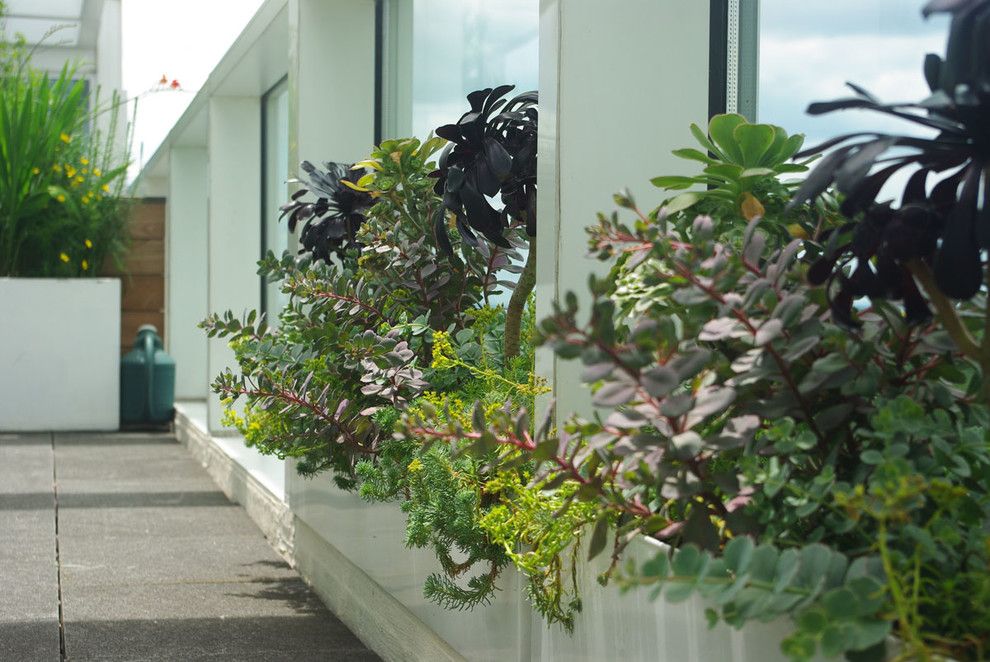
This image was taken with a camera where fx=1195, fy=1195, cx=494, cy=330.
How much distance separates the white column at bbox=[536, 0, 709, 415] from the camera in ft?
7.64

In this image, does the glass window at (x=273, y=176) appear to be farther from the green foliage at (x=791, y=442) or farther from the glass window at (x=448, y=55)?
the green foliage at (x=791, y=442)

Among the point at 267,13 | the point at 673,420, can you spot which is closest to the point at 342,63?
the point at 267,13

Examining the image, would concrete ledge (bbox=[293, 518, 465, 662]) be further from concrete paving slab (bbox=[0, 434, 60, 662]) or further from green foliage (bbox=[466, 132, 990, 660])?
green foliage (bbox=[466, 132, 990, 660])

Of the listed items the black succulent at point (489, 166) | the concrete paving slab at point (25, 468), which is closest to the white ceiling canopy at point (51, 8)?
the concrete paving slab at point (25, 468)

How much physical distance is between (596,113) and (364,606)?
1.88m

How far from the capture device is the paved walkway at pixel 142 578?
3.49 metres

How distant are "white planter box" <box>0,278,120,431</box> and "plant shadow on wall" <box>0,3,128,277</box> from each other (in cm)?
23

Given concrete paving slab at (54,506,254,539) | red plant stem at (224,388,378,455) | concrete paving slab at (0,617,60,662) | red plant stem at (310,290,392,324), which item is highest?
red plant stem at (310,290,392,324)

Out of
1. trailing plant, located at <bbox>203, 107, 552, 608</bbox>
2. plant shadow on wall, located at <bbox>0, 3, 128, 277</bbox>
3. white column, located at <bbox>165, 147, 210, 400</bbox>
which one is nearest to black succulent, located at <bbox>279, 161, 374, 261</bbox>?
trailing plant, located at <bbox>203, 107, 552, 608</bbox>

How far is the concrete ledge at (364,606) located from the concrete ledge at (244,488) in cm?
28

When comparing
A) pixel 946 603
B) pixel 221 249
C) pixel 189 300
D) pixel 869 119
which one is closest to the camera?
pixel 946 603

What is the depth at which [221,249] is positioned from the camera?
7477 mm

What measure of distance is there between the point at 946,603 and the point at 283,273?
8.24 ft

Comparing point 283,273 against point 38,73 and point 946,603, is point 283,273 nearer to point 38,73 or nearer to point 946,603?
point 946,603
